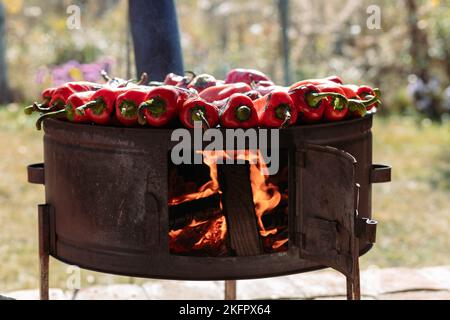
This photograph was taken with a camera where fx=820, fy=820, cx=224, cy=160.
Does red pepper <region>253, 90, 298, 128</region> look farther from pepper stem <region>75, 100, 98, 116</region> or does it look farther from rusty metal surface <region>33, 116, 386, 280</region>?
pepper stem <region>75, 100, 98, 116</region>

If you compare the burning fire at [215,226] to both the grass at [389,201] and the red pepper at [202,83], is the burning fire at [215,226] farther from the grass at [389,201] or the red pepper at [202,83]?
the grass at [389,201]

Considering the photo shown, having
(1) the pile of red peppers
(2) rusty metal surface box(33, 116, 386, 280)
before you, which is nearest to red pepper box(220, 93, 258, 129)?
(1) the pile of red peppers

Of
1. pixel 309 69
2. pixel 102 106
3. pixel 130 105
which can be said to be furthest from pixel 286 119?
pixel 309 69

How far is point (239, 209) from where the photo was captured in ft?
8.80

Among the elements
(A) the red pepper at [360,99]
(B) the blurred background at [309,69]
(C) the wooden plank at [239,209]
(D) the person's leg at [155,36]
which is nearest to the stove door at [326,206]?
(C) the wooden plank at [239,209]

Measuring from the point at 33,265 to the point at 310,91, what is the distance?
259cm

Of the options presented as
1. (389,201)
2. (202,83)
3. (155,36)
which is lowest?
(389,201)

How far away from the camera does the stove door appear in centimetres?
253

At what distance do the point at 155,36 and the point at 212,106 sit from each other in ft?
3.58

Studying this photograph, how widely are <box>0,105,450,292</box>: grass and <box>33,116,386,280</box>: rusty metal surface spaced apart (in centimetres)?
164

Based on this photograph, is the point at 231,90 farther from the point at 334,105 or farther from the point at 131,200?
the point at 131,200

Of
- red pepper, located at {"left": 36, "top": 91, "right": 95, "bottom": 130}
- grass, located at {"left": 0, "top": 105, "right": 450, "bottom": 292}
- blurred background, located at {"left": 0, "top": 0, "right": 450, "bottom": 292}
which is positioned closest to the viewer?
red pepper, located at {"left": 36, "top": 91, "right": 95, "bottom": 130}

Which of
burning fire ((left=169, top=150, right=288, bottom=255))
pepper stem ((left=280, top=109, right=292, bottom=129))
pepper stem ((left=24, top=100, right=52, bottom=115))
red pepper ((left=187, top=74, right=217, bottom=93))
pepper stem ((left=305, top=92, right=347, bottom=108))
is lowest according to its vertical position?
burning fire ((left=169, top=150, right=288, bottom=255))
